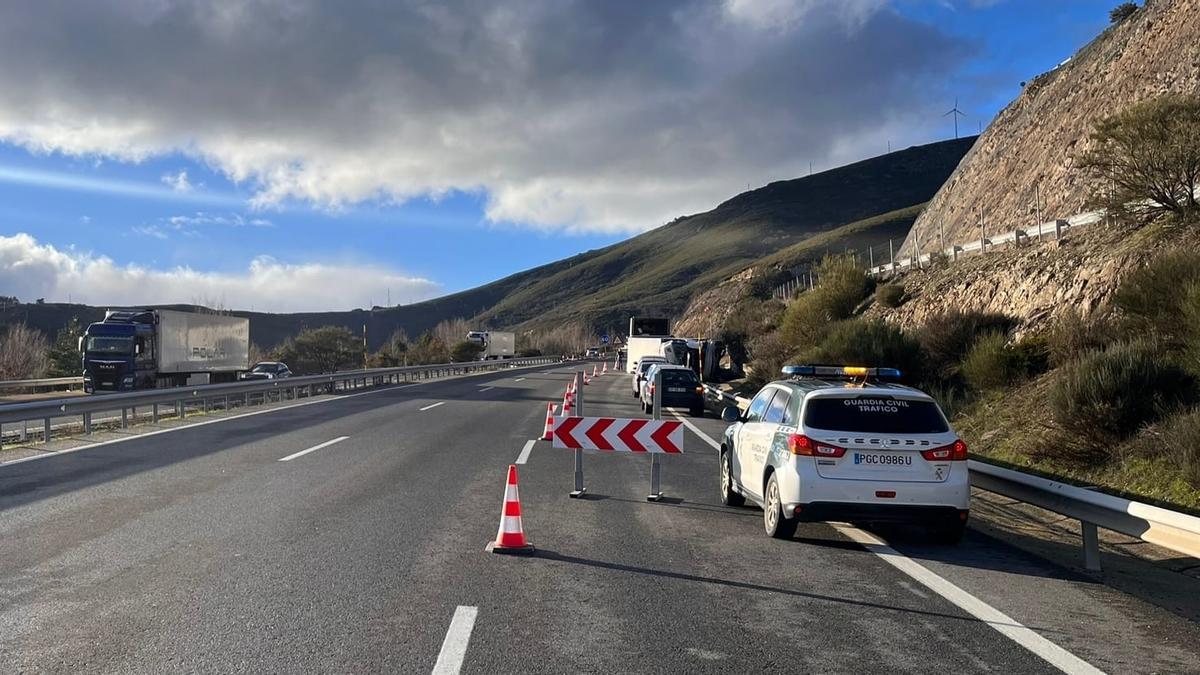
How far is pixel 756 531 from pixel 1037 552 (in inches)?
104

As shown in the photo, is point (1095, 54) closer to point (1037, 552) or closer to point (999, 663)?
point (1037, 552)

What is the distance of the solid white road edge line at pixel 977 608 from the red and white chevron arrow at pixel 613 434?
232 cm

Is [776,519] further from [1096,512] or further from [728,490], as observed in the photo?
[1096,512]

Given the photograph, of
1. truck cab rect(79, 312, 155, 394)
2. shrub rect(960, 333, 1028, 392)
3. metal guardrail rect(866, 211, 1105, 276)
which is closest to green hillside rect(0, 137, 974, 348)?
metal guardrail rect(866, 211, 1105, 276)

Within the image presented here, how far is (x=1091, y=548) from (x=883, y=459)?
73.4 inches

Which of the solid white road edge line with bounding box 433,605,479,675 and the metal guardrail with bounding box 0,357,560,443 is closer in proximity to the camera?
the solid white road edge line with bounding box 433,605,479,675

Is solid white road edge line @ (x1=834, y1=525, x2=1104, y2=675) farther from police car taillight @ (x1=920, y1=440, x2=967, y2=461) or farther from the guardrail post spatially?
the guardrail post

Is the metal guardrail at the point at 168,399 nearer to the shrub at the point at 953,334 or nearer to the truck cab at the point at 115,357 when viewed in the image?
the truck cab at the point at 115,357

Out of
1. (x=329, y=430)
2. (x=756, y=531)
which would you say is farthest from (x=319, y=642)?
(x=329, y=430)

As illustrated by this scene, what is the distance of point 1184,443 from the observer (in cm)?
1042

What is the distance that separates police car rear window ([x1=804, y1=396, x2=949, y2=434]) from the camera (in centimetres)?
873

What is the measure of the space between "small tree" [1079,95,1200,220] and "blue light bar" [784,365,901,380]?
1352 centimetres

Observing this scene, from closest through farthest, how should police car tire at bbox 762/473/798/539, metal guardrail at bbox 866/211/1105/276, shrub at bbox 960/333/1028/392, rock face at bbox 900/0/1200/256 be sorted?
police car tire at bbox 762/473/798/539 < shrub at bbox 960/333/1028/392 < metal guardrail at bbox 866/211/1105/276 < rock face at bbox 900/0/1200/256

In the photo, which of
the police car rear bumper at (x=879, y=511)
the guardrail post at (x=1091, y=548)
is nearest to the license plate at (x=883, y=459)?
the police car rear bumper at (x=879, y=511)
